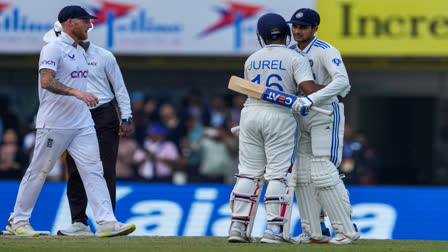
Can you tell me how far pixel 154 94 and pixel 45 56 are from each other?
33.5 ft

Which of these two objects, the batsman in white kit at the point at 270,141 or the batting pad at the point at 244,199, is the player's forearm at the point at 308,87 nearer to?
the batsman in white kit at the point at 270,141

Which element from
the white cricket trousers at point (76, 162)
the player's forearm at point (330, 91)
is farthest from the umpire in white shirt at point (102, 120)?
the player's forearm at point (330, 91)

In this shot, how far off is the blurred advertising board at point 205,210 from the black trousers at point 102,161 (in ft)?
8.28

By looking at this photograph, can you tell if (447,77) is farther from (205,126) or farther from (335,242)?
(335,242)

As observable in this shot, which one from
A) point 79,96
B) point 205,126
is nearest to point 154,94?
point 205,126

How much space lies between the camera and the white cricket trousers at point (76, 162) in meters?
8.87

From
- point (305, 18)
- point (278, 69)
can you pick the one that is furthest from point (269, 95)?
point (305, 18)

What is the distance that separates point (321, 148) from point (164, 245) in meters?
1.61

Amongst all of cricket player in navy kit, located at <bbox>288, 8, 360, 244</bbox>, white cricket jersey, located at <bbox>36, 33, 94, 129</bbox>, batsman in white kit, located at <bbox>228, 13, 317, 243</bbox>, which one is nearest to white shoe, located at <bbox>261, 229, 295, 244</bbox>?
batsman in white kit, located at <bbox>228, 13, 317, 243</bbox>

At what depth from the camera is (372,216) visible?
40.5 ft

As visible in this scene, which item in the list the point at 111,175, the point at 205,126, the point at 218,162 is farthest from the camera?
the point at 205,126

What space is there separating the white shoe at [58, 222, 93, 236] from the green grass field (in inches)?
21.3

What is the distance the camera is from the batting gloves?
26.8 feet

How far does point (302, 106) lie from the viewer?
26.8 feet
